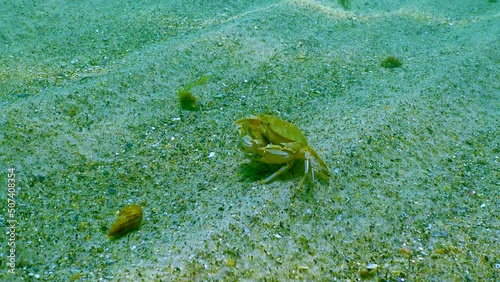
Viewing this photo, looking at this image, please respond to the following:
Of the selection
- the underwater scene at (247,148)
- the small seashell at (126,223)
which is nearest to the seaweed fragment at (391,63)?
the underwater scene at (247,148)

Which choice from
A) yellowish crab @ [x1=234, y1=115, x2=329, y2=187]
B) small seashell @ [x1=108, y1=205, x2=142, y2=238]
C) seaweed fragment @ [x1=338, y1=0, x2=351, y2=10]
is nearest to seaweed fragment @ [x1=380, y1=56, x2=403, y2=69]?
seaweed fragment @ [x1=338, y1=0, x2=351, y2=10]

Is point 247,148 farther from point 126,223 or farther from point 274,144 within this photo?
point 126,223

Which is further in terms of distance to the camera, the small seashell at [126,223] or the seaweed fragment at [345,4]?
the seaweed fragment at [345,4]

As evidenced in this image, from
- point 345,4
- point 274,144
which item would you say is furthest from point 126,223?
point 345,4

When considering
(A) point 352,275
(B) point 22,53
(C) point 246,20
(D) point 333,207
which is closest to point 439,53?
(C) point 246,20

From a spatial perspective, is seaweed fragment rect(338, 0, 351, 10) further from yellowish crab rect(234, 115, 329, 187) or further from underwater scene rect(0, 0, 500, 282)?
yellowish crab rect(234, 115, 329, 187)

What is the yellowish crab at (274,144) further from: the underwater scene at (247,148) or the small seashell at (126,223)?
the small seashell at (126,223)

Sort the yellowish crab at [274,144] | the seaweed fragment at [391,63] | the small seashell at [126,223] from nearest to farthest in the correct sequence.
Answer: the small seashell at [126,223]
the yellowish crab at [274,144]
the seaweed fragment at [391,63]

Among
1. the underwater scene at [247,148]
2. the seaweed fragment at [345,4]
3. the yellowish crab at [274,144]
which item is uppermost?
the yellowish crab at [274,144]

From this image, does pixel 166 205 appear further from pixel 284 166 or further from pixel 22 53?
pixel 22 53
